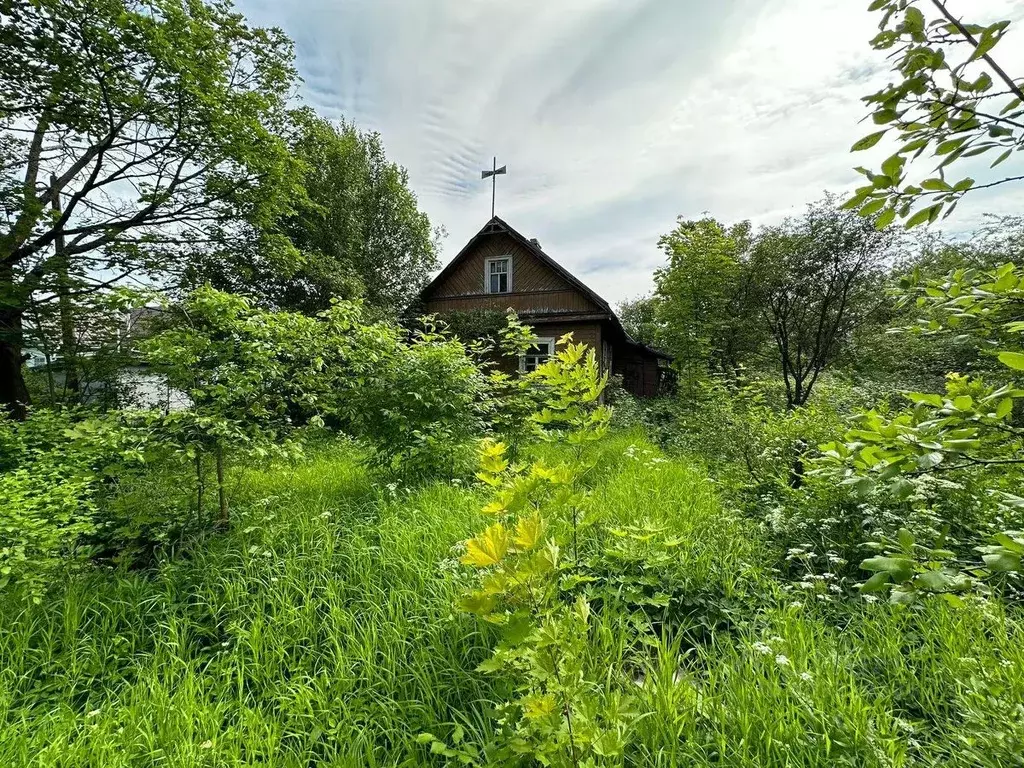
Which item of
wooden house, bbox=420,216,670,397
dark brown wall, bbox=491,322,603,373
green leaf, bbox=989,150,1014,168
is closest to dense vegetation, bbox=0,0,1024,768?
green leaf, bbox=989,150,1014,168

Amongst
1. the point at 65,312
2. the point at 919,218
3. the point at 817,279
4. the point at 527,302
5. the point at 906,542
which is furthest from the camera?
the point at 527,302

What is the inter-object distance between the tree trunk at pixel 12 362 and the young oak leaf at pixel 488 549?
930cm

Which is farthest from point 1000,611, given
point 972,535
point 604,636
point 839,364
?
point 839,364

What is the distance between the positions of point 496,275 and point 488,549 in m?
14.4

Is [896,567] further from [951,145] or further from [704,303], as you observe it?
[704,303]

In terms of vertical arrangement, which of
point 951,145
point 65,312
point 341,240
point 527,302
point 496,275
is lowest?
point 951,145

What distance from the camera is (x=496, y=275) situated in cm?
1494

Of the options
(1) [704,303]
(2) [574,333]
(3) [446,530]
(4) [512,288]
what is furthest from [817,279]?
(3) [446,530]

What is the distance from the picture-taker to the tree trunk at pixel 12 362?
21.4 feet

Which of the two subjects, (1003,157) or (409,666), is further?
(409,666)

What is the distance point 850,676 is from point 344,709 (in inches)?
96.4

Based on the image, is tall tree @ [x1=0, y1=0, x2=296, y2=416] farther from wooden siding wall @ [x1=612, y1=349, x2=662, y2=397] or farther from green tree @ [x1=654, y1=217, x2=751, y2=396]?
wooden siding wall @ [x1=612, y1=349, x2=662, y2=397]

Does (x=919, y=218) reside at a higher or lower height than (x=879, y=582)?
higher

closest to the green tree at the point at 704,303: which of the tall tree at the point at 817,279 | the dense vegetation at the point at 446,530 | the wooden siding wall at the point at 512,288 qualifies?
the tall tree at the point at 817,279
